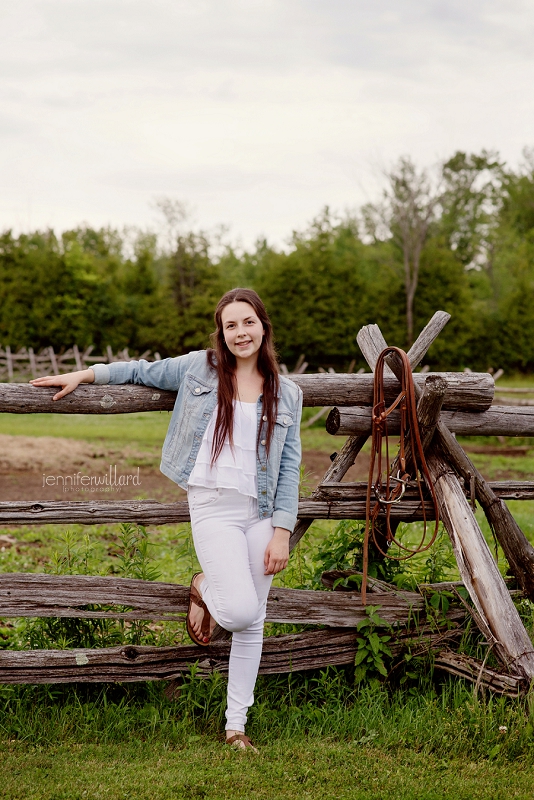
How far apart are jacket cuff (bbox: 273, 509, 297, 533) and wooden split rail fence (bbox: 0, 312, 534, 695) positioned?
55cm

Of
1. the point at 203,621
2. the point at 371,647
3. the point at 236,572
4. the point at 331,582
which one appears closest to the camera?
the point at 236,572

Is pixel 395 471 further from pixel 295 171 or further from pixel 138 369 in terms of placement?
pixel 295 171

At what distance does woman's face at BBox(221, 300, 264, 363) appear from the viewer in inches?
127

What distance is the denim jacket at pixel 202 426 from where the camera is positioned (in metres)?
3.18

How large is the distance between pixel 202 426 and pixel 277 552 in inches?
24.5

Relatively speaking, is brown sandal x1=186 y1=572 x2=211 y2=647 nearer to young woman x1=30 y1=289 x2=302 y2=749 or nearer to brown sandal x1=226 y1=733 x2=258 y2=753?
young woman x1=30 y1=289 x2=302 y2=749

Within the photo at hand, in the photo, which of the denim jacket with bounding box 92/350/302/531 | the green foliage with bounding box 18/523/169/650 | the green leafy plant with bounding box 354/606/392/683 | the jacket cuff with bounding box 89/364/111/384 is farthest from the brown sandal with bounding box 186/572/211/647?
the jacket cuff with bounding box 89/364/111/384

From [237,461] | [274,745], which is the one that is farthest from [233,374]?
[274,745]

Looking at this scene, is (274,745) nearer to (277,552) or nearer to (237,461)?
(277,552)

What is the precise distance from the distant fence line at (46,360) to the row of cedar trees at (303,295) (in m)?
0.68

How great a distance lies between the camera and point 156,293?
31438 mm

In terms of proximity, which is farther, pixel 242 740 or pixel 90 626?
pixel 90 626

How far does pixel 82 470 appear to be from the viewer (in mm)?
10492

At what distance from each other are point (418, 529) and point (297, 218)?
30538 millimetres
